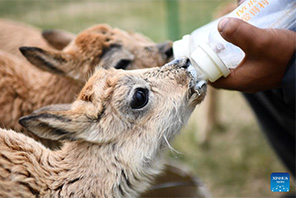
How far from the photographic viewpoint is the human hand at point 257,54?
7.84 feet

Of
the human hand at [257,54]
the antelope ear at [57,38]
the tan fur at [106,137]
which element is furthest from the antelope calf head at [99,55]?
the human hand at [257,54]

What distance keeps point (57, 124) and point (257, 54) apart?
1510 mm

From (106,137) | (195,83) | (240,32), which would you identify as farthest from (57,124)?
(240,32)

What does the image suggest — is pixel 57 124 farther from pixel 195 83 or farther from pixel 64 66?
pixel 64 66

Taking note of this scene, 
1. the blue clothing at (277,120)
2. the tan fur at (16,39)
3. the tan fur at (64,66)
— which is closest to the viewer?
the tan fur at (64,66)

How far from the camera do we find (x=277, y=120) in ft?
13.0

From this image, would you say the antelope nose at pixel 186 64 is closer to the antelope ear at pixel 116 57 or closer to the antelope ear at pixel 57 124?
the antelope ear at pixel 57 124

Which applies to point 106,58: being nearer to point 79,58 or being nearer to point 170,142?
point 79,58

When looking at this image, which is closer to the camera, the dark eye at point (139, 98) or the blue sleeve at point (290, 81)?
the blue sleeve at point (290, 81)

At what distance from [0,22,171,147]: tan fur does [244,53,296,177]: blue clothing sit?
1181mm

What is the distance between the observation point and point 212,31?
110 inches

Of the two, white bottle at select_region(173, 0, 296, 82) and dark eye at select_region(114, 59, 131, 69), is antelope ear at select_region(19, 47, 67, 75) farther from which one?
white bottle at select_region(173, 0, 296, 82)

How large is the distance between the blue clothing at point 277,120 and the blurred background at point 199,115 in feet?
2.51

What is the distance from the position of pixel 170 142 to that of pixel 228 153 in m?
3.38
